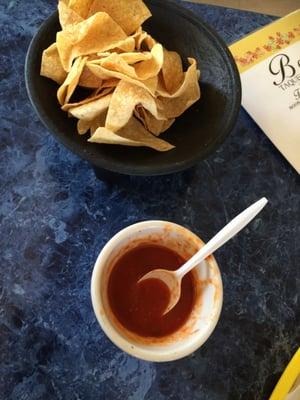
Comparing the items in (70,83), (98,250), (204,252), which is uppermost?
(70,83)

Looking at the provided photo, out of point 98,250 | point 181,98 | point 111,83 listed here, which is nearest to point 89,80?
point 111,83

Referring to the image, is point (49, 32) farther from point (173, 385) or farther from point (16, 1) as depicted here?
point (173, 385)

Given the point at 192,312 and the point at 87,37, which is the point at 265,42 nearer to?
the point at 87,37

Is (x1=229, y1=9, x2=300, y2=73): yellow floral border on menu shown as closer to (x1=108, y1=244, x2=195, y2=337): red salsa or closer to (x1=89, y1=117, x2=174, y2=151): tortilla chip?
(x1=89, y1=117, x2=174, y2=151): tortilla chip

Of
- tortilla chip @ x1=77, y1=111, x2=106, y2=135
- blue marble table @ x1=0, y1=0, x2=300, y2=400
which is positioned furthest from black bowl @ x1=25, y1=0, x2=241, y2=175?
blue marble table @ x1=0, y1=0, x2=300, y2=400

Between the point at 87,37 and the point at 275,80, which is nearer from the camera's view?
the point at 87,37

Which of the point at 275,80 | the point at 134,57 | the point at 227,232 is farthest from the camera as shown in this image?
the point at 275,80

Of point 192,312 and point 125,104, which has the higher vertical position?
point 125,104
